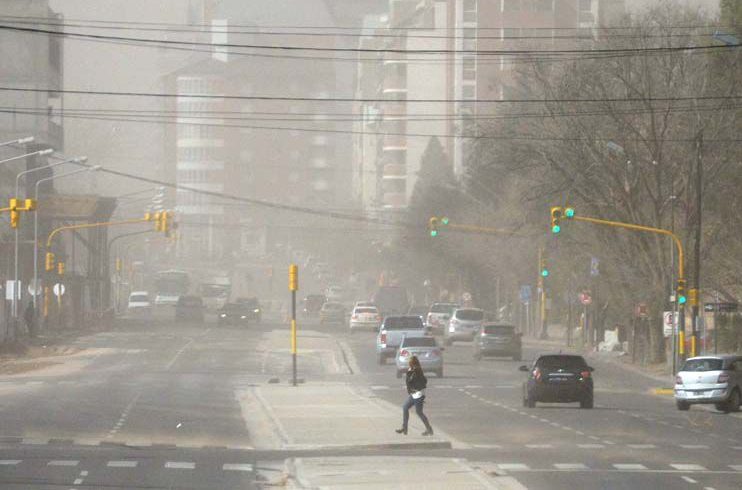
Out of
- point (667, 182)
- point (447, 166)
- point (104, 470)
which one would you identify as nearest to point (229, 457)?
point (104, 470)

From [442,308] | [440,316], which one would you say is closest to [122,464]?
[440,316]

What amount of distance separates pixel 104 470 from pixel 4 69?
92.7m

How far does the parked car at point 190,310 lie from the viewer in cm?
10700

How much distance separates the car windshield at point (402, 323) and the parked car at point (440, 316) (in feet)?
76.5

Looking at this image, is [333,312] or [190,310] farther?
[333,312]

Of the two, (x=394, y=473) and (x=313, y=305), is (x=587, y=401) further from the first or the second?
(x=313, y=305)

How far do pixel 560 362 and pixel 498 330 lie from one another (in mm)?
28048

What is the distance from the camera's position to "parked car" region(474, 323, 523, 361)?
6825 cm

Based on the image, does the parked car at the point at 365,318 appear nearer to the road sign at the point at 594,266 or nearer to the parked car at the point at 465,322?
the parked car at the point at 465,322

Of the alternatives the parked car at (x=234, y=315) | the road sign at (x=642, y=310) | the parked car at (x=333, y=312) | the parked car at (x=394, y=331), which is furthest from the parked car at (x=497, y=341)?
the parked car at (x=333, y=312)

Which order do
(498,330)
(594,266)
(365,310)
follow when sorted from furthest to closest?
(365,310) → (594,266) → (498,330)

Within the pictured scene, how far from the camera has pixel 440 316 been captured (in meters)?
92.2

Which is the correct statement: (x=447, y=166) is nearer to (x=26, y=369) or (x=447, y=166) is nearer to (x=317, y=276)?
(x=317, y=276)

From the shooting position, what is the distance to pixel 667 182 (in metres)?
64.8
